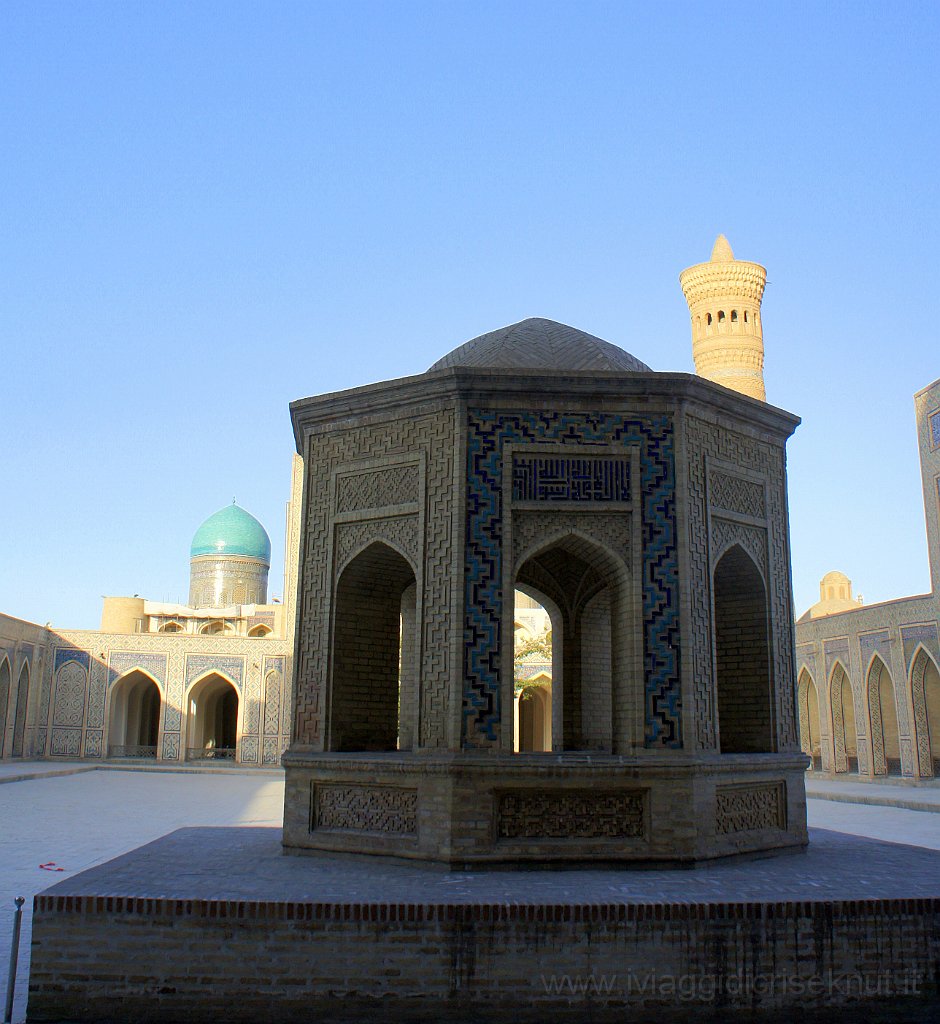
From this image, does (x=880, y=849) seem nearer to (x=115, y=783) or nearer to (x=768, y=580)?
(x=768, y=580)

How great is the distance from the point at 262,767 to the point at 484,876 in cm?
1893

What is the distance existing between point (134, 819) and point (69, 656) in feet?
42.4

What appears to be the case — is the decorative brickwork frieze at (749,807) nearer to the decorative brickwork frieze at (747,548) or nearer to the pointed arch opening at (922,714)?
the decorative brickwork frieze at (747,548)

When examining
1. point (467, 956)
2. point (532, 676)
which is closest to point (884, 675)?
point (532, 676)

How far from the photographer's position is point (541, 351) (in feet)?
23.2

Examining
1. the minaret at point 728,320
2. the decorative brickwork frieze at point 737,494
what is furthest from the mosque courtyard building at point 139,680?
the decorative brickwork frieze at point 737,494

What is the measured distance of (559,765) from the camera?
5.66m

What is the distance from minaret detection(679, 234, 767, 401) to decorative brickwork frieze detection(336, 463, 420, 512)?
21.8 meters

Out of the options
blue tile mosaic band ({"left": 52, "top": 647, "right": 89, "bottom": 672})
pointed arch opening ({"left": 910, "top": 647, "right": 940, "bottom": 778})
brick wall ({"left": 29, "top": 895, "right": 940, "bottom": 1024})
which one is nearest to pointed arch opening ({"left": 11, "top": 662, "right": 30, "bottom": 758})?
blue tile mosaic band ({"left": 52, "top": 647, "right": 89, "bottom": 672})

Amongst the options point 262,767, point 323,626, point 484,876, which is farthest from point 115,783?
point 484,876

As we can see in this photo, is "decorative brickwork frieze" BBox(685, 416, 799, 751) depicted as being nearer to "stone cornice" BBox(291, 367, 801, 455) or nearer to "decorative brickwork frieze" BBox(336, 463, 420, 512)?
"stone cornice" BBox(291, 367, 801, 455)

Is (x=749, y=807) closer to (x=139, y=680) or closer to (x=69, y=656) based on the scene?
(x=69, y=656)

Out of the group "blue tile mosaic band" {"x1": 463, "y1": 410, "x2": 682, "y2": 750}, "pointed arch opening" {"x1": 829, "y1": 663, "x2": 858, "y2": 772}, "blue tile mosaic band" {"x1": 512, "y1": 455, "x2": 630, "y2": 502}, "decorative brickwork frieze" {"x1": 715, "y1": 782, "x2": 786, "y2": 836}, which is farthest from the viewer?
"pointed arch opening" {"x1": 829, "y1": 663, "x2": 858, "y2": 772}

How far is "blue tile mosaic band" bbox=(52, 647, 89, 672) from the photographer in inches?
932
